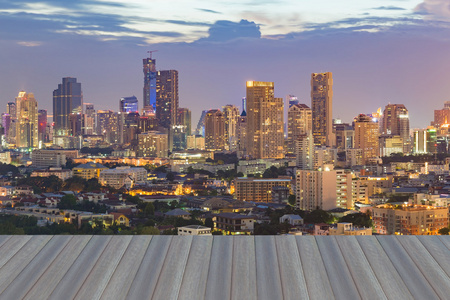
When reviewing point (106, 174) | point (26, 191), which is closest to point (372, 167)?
point (106, 174)

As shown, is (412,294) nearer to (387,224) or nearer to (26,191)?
(387,224)

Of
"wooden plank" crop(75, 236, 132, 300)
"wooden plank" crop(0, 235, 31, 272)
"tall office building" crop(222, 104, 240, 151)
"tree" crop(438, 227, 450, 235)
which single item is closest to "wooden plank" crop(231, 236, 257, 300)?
"wooden plank" crop(75, 236, 132, 300)

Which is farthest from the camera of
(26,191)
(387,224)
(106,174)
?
(106,174)

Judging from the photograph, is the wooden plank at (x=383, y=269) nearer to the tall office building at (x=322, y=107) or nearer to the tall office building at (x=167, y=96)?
the tall office building at (x=322, y=107)

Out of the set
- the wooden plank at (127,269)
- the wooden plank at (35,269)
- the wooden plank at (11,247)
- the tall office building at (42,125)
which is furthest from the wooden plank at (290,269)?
the tall office building at (42,125)

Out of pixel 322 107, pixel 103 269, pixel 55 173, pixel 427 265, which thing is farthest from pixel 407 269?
pixel 322 107

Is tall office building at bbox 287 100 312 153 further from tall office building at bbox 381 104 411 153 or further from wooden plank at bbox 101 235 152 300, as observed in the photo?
wooden plank at bbox 101 235 152 300
